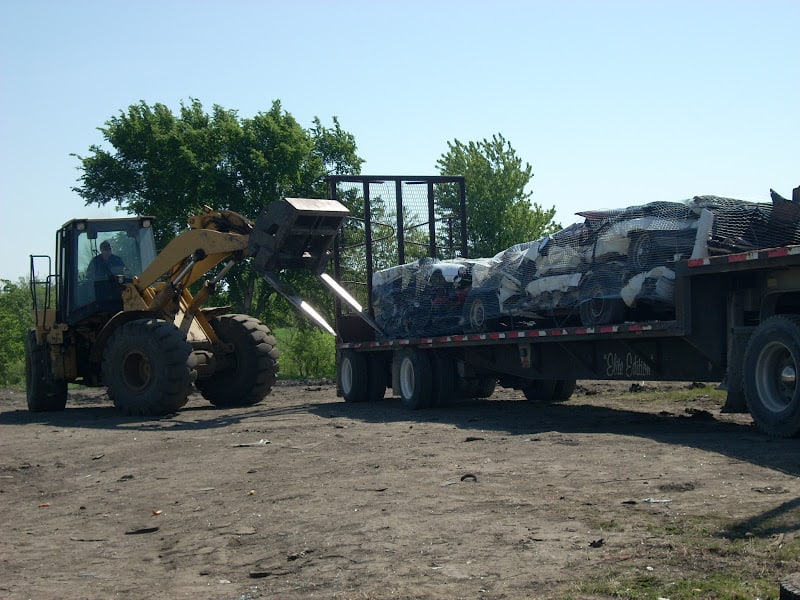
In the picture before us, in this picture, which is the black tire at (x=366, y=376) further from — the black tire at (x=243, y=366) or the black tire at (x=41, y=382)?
the black tire at (x=41, y=382)

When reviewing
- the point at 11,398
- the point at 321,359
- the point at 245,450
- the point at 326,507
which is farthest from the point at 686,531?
the point at 321,359

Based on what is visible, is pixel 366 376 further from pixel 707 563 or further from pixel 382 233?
pixel 707 563

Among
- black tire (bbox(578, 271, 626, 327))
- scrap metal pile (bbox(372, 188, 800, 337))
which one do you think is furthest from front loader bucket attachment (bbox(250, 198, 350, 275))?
black tire (bbox(578, 271, 626, 327))

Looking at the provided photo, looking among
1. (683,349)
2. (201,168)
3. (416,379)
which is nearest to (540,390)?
(416,379)

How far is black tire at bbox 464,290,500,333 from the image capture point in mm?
16938

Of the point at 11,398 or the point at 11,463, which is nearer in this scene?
the point at 11,463

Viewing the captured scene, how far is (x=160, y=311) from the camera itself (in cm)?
1941

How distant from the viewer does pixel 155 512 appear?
31.5 ft

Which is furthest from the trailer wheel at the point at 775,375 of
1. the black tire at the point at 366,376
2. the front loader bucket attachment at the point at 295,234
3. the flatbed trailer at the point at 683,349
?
the black tire at the point at 366,376

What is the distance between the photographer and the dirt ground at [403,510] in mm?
6703

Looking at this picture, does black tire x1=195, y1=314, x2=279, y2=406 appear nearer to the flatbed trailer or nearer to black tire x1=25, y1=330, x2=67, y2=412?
the flatbed trailer

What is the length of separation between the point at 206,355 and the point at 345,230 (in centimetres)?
411

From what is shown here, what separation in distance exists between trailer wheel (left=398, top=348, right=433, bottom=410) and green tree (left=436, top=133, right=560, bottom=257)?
27.0 metres

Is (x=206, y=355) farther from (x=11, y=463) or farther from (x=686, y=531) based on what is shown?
(x=686, y=531)
